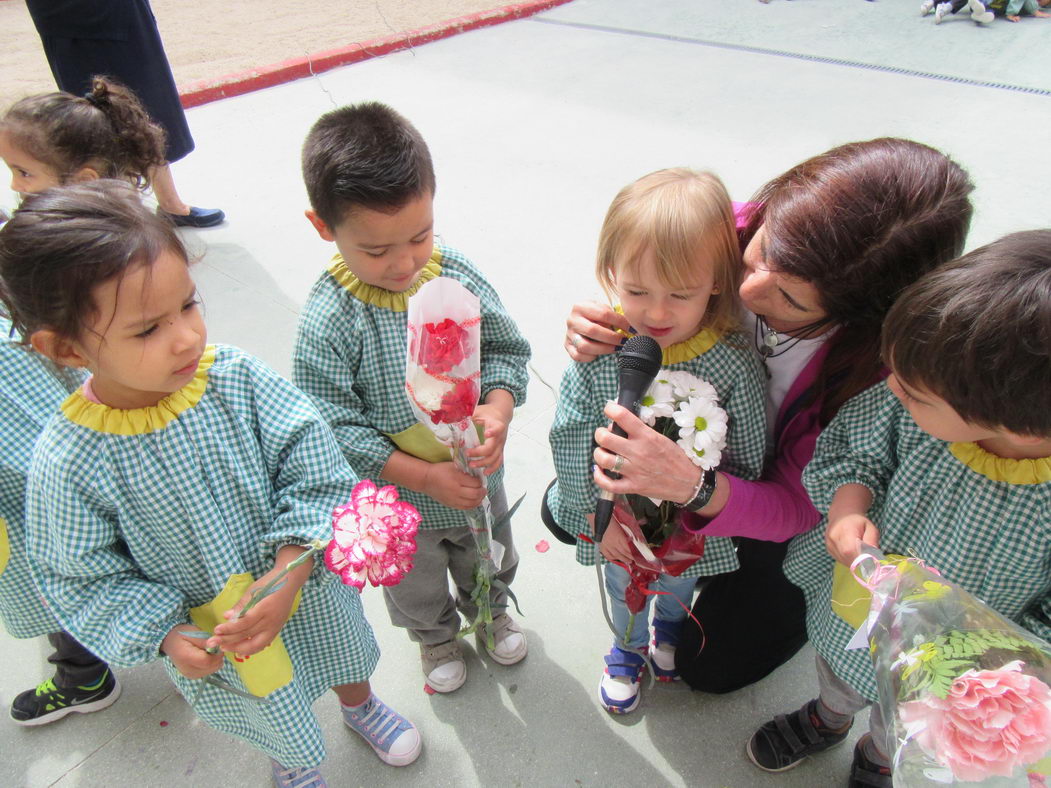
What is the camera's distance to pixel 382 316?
142 centimetres

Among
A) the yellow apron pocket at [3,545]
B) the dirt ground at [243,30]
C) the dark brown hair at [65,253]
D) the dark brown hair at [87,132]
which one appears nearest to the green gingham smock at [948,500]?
the dark brown hair at [65,253]

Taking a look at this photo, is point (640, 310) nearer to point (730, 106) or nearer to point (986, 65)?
point (730, 106)

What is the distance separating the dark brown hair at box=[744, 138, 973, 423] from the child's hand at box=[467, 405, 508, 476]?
1.99 ft

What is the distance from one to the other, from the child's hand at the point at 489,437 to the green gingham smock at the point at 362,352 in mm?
109

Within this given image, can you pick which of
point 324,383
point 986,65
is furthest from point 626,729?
point 986,65

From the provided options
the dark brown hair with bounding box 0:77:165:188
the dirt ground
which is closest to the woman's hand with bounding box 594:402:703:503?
the dark brown hair with bounding box 0:77:165:188

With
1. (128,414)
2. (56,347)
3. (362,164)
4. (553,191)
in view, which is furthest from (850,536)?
(553,191)

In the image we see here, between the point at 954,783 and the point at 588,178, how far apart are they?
3605 mm

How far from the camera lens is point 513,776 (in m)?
1.67

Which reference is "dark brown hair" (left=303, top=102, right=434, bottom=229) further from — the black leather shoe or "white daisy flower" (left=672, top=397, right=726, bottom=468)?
the black leather shoe

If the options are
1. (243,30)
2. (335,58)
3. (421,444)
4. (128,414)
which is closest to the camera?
(128,414)

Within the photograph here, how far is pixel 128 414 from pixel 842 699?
4.90 ft

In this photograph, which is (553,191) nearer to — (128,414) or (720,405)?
(720,405)

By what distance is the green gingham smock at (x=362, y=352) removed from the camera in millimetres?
1410
